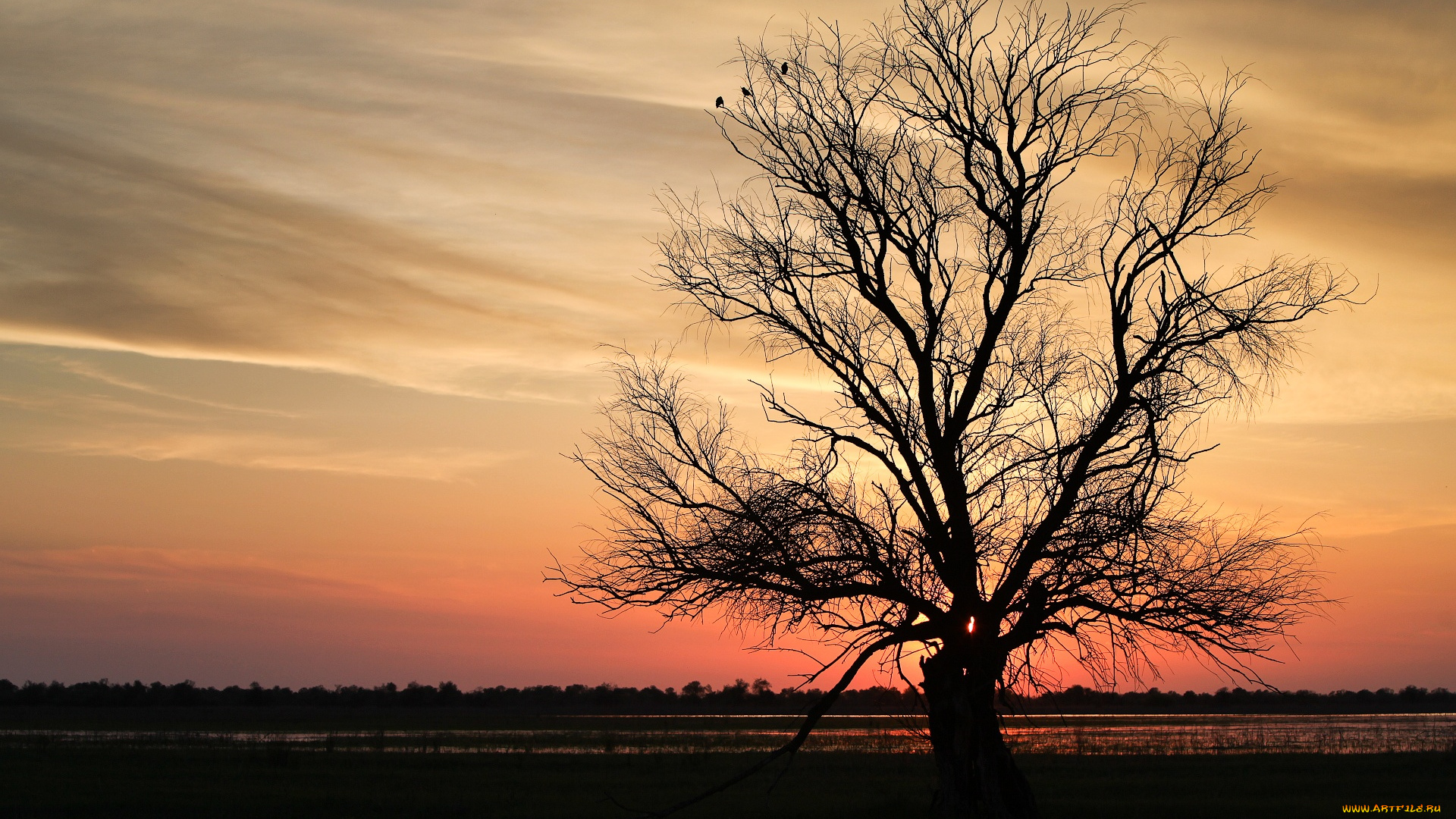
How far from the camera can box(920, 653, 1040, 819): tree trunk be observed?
40.1 feet

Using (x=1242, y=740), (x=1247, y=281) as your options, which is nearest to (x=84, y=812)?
(x=1247, y=281)

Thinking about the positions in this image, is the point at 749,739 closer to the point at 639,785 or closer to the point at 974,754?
the point at 639,785

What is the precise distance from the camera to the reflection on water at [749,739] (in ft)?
137

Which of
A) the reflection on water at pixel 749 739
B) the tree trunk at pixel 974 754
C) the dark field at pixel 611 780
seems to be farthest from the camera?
the reflection on water at pixel 749 739

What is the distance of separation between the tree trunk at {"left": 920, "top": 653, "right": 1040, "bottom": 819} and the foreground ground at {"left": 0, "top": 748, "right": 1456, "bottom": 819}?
16.6ft

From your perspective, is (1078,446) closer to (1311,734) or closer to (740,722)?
(1311,734)

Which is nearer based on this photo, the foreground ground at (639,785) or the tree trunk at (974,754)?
the tree trunk at (974,754)

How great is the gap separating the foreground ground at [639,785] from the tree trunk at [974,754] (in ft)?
16.6

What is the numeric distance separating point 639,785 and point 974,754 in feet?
57.2

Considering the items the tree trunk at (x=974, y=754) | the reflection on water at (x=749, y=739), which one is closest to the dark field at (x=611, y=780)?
the reflection on water at (x=749, y=739)

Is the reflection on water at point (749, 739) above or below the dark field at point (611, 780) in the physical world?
below

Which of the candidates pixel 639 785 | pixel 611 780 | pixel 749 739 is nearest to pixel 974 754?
pixel 639 785

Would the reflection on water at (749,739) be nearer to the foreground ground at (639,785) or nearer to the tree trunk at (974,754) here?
the foreground ground at (639,785)

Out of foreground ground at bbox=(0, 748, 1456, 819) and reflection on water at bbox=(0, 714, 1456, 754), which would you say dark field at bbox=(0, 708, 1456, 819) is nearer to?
foreground ground at bbox=(0, 748, 1456, 819)
